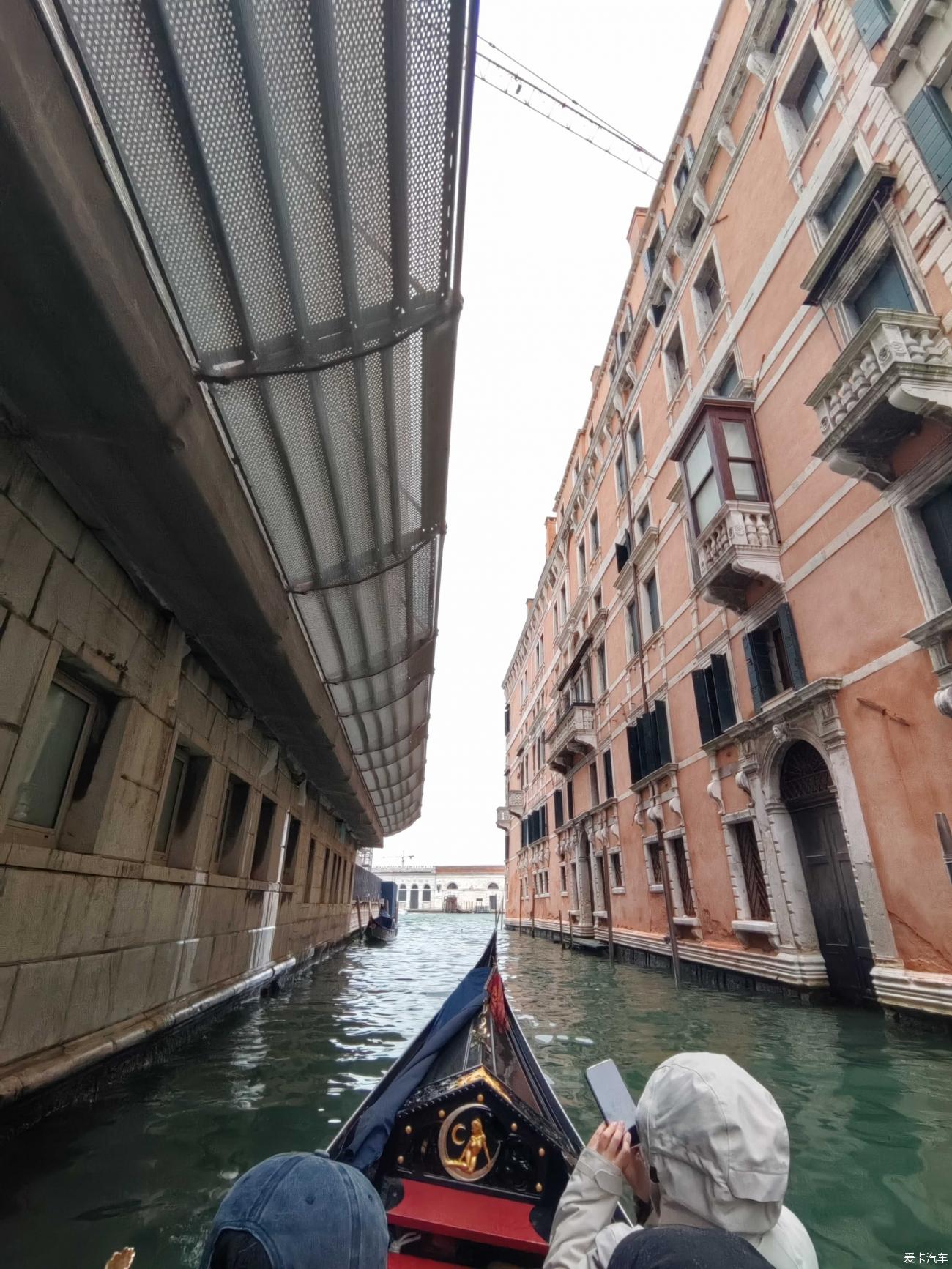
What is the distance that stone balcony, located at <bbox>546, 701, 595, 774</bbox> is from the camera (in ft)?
57.0

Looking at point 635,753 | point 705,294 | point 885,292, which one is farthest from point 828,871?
point 705,294

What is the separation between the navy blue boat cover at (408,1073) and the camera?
2.54 metres

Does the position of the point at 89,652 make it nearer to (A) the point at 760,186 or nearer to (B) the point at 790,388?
(B) the point at 790,388

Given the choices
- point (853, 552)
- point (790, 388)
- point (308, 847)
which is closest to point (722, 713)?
point (853, 552)

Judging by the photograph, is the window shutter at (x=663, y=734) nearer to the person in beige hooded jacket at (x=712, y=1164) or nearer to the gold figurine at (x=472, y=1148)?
the gold figurine at (x=472, y=1148)

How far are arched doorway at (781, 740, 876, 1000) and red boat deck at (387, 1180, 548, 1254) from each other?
6643 mm

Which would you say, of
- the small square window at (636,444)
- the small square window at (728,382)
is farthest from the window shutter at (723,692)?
the small square window at (636,444)

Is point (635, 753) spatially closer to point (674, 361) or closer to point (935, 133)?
point (674, 361)

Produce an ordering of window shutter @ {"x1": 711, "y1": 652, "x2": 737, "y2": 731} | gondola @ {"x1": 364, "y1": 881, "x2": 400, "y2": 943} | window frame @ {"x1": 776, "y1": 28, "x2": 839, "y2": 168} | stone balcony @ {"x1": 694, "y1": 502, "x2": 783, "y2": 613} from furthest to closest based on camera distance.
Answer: gondola @ {"x1": 364, "y1": 881, "x2": 400, "y2": 943} → window shutter @ {"x1": 711, "y1": 652, "x2": 737, "y2": 731} → stone balcony @ {"x1": 694, "y1": 502, "x2": 783, "y2": 613} → window frame @ {"x1": 776, "y1": 28, "x2": 839, "y2": 168}

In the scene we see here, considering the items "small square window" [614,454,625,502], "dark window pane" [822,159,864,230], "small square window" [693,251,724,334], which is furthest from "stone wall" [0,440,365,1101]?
"small square window" [614,454,625,502]

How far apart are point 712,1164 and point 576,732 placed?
16.4 meters

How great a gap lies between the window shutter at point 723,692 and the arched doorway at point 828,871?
4.02 ft

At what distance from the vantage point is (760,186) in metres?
9.82

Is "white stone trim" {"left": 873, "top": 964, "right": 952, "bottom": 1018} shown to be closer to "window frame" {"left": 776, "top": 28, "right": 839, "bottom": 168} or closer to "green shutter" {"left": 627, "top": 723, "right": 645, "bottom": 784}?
"green shutter" {"left": 627, "top": 723, "right": 645, "bottom": 784}
